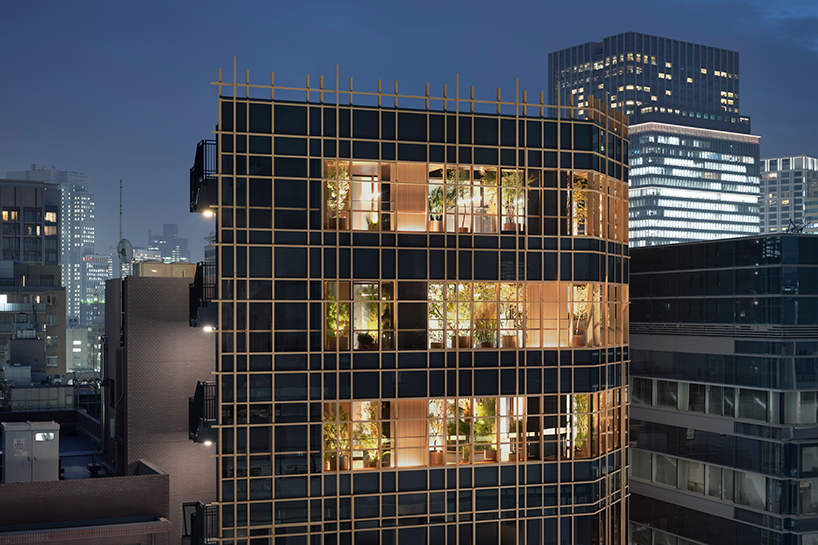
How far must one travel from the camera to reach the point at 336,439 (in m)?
25.1

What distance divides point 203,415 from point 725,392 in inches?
950

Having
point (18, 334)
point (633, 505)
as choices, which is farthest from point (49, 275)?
point (633, 505)

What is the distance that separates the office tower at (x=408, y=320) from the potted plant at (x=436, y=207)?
0.05 metres

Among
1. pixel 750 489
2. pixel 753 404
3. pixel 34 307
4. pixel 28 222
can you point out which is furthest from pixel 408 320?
pixel 28 222

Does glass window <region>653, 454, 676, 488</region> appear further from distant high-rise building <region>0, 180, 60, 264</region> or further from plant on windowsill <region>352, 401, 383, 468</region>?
A: distant high-rise building <region>0, 180, 60, 264</region>

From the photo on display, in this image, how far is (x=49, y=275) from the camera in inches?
4705

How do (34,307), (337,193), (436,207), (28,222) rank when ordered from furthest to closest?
1. (28,222)
2. (34,307)
3. (436,207)
4. (337,193)

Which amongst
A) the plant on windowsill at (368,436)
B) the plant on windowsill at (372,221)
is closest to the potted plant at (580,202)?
the plant on windowsill at (372,221)

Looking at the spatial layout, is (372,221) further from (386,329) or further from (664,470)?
(664,470)

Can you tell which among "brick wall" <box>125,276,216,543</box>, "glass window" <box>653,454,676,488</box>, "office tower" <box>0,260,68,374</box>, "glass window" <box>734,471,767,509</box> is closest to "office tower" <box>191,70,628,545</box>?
"brick wall" <box>125,276,216,543</box>

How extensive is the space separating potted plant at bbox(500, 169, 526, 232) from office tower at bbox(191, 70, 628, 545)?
5 centimetres

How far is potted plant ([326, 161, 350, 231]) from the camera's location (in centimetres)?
2531

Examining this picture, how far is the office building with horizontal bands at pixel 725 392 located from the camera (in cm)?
3344

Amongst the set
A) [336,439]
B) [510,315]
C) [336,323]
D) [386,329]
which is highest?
[510,315]
